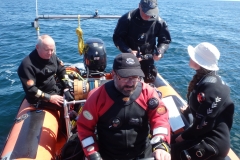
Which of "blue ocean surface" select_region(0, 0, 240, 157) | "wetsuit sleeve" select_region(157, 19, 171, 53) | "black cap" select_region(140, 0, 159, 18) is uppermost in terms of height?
"black cap" select_region(140, 0, 159, 18)

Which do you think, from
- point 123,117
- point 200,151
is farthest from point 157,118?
point 200,151

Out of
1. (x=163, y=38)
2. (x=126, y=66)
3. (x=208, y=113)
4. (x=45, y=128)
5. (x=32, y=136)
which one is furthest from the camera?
(x=163, y=38)

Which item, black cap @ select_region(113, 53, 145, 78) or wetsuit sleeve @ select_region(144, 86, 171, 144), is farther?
wetsuit sleeve @ select_region(144, 86, 171, 144)

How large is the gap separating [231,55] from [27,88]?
952cm

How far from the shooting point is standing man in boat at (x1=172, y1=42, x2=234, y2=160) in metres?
2.64

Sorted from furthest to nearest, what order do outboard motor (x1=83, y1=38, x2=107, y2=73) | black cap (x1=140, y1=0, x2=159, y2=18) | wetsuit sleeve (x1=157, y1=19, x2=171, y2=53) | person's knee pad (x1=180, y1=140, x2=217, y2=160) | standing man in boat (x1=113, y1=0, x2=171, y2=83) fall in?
outboard motor (x1=83, y1=38, x2=107, y2=73) < wetsuit sleeve (x1=157, y1=19, x2=171, y2=53) < standing man in boat (x1=113, y1=0, x2=171, y2=83) < black cap (x1=140, y1=0, x2=159, y2=18) < person's knee pad (x1=180, y1=140, x2=217, y2=160)

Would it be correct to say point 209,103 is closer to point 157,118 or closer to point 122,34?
point 157,118

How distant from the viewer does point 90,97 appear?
8.47 ft

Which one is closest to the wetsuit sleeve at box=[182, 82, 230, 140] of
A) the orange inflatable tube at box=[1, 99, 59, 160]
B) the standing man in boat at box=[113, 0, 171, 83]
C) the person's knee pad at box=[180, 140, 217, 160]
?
the person's knee pad at box=[180, 140, 217, 160]

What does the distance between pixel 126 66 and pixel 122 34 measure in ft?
6.96

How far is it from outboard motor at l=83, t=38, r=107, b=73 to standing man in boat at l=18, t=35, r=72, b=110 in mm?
615

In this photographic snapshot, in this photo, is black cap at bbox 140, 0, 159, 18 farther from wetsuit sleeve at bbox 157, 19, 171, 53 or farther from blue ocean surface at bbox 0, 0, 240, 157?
blue ocean surface at bbox 0, 0, 240, 157

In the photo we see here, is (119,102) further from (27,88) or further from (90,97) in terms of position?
(27,88)

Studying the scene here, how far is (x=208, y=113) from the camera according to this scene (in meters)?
2.68
